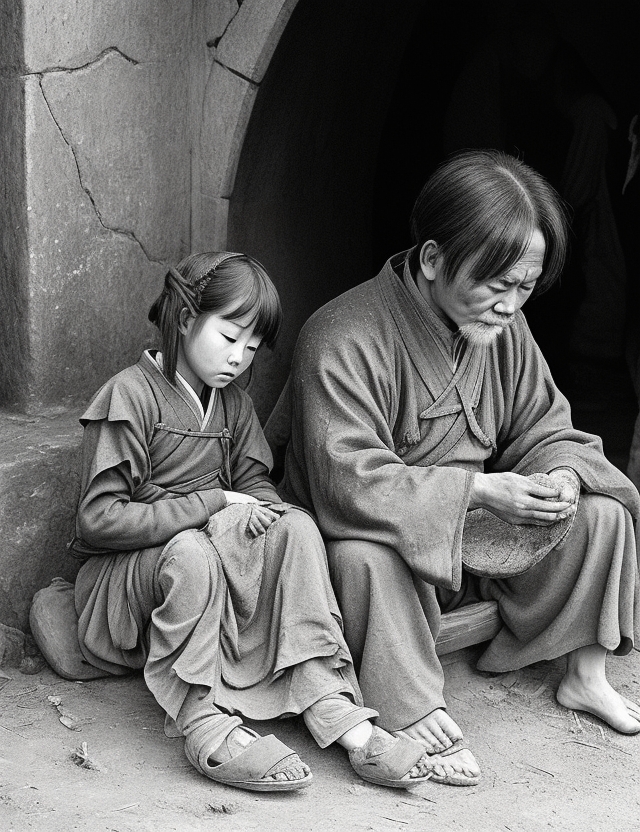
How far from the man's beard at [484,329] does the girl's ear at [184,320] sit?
2.42ft

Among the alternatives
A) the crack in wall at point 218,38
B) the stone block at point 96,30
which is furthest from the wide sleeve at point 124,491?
the crack in wall at point 218,38

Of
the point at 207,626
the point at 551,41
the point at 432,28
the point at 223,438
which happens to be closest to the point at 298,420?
the point at 223,438

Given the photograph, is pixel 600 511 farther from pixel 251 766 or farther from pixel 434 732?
pixel 251 766

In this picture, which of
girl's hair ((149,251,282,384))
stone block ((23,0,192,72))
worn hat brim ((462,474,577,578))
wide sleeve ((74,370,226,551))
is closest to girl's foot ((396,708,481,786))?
worn hat brim ((462,474,577,578))

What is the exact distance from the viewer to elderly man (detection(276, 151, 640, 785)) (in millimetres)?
2941

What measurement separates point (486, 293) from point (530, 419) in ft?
1.74

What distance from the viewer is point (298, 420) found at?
10.7 feet

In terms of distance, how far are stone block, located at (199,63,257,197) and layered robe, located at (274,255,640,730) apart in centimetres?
72

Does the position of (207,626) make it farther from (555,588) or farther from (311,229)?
(311,229)

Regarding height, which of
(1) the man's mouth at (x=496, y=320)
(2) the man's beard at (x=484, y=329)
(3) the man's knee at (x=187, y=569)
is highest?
(1) the man's mouth at (x=496, y=320)

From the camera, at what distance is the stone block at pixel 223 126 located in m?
3.67

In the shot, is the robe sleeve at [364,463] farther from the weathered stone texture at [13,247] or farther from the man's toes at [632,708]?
the weathered stone texture at [13,247]

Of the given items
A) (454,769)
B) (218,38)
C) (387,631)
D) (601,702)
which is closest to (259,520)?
(387,631)

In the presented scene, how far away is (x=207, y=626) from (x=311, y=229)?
6.27ft
